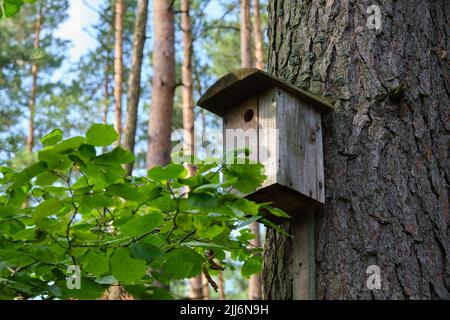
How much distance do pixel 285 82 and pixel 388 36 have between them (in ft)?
1.54

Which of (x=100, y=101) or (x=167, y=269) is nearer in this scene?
(x=167, y=269)

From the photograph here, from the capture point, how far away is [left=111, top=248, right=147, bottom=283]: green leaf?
6.65 ft

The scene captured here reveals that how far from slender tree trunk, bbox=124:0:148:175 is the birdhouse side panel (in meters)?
5.86

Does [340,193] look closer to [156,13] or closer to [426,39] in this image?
[426,39]

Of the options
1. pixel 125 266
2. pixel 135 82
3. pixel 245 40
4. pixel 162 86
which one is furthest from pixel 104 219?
pixel 245 40

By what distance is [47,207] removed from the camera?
6.53 feet

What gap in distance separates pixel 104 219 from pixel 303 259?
0.72m

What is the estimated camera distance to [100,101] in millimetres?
16859

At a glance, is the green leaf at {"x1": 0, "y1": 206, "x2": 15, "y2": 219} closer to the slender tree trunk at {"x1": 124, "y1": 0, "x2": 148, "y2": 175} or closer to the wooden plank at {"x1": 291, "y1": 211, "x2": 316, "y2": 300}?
the wooden plank at {"x1": 291, "y1": 211, "x2": 316, "y2": 300}

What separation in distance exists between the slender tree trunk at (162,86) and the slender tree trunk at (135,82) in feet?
0.62

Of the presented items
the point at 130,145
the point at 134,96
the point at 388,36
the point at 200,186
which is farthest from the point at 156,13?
the point at 200,186

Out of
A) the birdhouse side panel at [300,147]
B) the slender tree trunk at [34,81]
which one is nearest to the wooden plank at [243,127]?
the birdhouse side panel at [300,147]

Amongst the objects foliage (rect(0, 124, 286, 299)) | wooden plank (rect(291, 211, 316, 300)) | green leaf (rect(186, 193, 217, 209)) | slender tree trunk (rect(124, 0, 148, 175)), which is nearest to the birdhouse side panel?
wooden plank (rect(291, 211, 316, 300))

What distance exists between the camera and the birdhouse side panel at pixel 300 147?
2410 mm
